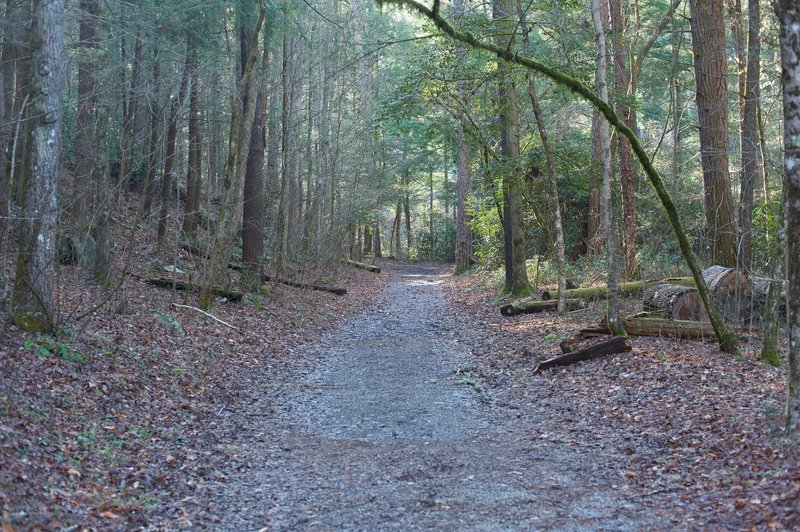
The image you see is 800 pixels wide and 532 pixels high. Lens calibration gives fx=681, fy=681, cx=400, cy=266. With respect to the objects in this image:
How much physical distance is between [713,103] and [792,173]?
9.04 meters

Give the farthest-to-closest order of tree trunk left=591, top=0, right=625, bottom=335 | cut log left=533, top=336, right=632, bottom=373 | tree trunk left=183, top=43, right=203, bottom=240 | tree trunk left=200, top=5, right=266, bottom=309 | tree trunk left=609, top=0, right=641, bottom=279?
tree trunk left=183, top=43, right=203, bottom=240, tree trunk left=609, top=0, right=641, bottom=279, tree trunk left=200, top=5, right=266, bottom=309, tree trunk left=591, top=0, right=625, bottom=335, cut log left=533, top=336, right=632, bottom=373

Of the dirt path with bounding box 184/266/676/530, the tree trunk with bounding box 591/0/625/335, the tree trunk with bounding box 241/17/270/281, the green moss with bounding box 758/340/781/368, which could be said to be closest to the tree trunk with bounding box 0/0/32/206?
the dirt path with bounding box 184/266/676/530

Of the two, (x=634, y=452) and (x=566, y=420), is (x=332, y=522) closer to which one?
(x=634, y=452)

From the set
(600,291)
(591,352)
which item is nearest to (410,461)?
(591,352)

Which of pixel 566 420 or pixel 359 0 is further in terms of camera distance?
pixel 359 0

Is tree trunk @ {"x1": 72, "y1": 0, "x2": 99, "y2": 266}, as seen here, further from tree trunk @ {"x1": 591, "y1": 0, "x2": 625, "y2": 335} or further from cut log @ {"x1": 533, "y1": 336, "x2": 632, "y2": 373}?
tree trunk @ {"x1": 591, "y1": 0, "x2": 625, "y2": 335}

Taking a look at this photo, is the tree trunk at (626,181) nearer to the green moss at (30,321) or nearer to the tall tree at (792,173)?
A: the tall tree at (792,173)

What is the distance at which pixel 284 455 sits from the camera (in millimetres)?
7012

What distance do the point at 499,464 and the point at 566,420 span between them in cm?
182

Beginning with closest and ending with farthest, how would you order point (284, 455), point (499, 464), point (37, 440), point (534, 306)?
point (37, 440), point (499, 464), point (284, 455), point (534, 306)

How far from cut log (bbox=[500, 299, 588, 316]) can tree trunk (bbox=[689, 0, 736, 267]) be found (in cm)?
318

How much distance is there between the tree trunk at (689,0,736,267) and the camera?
1373 centimetres

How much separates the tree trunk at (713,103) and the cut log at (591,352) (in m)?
4.77

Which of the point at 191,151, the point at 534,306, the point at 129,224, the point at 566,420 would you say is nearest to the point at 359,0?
the point at 191,151
